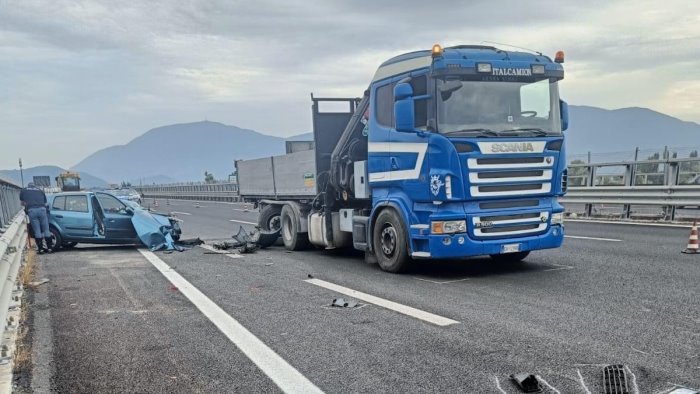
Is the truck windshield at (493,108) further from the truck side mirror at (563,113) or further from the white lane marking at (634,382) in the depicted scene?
the white lane marking at (634,382)

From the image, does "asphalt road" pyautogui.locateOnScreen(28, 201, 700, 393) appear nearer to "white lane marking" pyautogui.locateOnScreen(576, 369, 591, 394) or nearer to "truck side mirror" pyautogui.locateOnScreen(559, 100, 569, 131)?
"white lane marking" pyautogui.locateOnScreen(576, 369, 591, 394)

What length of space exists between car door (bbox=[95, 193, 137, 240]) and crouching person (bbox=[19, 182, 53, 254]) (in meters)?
1.18

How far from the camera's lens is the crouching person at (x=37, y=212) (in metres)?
12.0

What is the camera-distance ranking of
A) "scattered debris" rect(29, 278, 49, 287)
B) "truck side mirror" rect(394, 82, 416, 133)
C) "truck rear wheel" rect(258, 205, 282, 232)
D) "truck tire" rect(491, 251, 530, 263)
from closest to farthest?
"truck side mirror" rect(394, 82, 416, 133) → "scattered debris" rect(29, 278, 49, 287) → "truck tire" rect(491, 251, 530, 263) → "truck rear wheel" rect(258, 205, 282, 232)

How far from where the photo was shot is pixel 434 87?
23.2 ft

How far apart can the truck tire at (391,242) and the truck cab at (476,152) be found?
0.14ft

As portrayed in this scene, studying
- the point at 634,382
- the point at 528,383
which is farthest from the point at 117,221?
the point at 634,382

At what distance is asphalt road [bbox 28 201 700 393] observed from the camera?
3.81 m

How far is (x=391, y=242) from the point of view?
784 centimetres

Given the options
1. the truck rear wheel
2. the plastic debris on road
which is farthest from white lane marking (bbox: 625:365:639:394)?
the plastic debris on road

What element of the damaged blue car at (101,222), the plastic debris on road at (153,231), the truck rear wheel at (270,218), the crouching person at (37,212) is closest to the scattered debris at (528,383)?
the truck rear wheel at (270,218)

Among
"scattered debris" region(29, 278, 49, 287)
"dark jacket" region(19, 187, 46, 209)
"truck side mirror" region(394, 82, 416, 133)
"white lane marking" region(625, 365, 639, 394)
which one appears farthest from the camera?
"dark jacket" region(19, 187, 46, 209)

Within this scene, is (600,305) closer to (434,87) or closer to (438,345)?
(438,345)

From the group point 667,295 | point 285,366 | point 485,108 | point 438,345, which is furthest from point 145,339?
point 667,295
